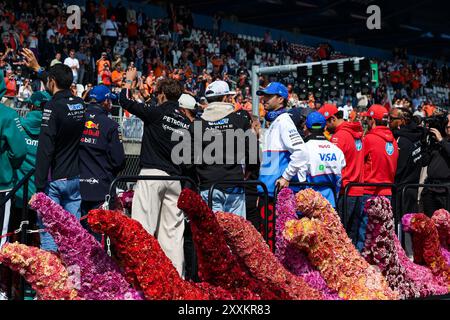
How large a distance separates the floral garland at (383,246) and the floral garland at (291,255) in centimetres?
59

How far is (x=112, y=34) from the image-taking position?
24.4 meters

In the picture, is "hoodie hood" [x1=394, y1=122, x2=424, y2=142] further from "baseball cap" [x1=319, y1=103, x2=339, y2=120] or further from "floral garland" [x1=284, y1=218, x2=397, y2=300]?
"floral garland" [x1=284, y1=218, x2=397, y2=300]

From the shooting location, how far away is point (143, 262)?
→ 3.92 metres

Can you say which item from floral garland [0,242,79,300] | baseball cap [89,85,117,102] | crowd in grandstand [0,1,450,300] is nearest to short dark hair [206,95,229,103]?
crowd in grandstand [0,1,450,300]

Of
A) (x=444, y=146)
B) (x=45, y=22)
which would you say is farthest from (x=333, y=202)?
(x=45, y=22)

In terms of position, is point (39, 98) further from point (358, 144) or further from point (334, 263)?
point (334, 263)

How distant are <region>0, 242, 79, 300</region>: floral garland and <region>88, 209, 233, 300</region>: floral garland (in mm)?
325

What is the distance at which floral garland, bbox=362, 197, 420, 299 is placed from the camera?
5352 millimetres

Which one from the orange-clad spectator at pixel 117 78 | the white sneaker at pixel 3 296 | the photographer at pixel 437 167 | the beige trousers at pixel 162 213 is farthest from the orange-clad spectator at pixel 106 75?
the white sneaker at pixel 3 296

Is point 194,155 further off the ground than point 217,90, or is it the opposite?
point 217,90

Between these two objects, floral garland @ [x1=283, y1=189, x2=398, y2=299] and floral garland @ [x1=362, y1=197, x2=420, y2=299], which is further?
floral garland @ [x1=362, y1=197, x2=420, y2=299]

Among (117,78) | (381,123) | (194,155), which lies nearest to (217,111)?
(194,155)

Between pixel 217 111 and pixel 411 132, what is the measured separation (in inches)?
117
